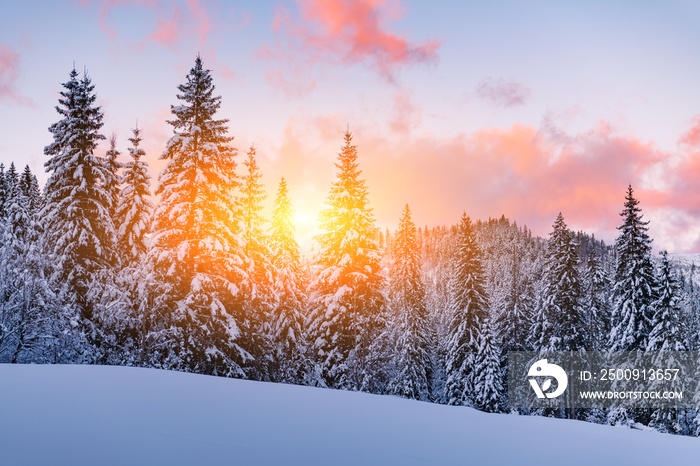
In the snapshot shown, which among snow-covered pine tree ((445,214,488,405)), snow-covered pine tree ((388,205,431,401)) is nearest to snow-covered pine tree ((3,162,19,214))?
snow-covered pine tree ((388,205,431,401))

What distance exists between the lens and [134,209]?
23.5m

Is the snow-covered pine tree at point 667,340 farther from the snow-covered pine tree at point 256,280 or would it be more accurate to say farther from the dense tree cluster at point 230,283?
the snow-covered pine tree at point 256,280

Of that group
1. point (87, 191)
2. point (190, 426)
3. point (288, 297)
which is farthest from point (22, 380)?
point (288, 297)

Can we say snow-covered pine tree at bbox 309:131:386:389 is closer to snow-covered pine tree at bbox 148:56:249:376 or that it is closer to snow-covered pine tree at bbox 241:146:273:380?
snow-covered pine tree at bbox 241:146:273:380

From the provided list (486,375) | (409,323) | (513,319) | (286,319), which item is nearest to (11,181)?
(286,319)

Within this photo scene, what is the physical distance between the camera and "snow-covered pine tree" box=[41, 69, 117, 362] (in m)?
20.1

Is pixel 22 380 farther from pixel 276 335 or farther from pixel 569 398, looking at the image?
→ pixel 569 398

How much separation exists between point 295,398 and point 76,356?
59.2ft

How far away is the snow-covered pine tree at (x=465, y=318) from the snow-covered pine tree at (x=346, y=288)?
13030 millimetres

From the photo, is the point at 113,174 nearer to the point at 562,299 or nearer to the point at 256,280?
the point at 256,280

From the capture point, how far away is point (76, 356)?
1969cm

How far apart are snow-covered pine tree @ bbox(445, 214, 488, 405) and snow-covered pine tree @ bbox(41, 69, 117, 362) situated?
2647cm
